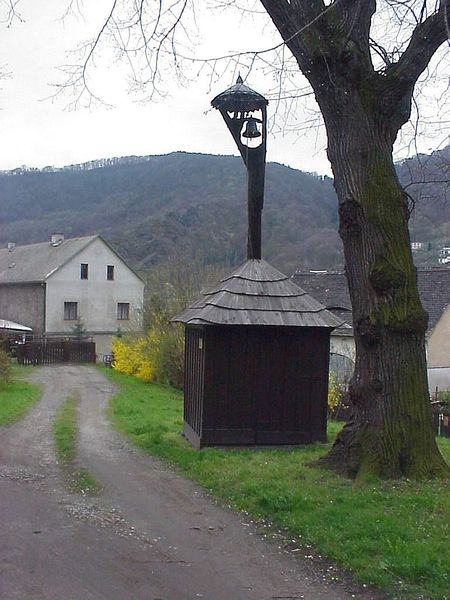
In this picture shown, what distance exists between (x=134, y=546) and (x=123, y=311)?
1872 inches

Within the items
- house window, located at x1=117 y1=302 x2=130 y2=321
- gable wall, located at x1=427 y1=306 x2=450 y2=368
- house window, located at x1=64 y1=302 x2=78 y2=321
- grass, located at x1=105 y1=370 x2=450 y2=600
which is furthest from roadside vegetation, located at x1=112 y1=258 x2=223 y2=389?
house window, located at x1=117 y1=302 x2=130 y2=321

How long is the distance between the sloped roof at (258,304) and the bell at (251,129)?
2161 mm

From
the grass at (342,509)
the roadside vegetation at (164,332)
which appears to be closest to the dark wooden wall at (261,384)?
the grass at (342,509)

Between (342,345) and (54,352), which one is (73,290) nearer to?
(54,352)

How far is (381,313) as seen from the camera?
8.93 metres

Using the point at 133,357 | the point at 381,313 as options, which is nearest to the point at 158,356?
the point at 133,357

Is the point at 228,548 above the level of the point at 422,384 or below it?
below

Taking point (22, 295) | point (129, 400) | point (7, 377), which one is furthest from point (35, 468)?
point (22, 295)

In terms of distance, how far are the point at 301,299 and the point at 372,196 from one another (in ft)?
11.5

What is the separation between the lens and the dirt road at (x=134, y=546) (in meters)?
5.51

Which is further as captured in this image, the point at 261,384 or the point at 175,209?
the point at 175,209

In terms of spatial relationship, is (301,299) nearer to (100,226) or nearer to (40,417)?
(40,417)

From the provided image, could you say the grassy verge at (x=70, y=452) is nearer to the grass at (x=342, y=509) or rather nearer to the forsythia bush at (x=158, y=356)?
the grass at (x=342, y=509)

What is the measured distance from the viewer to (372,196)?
9039 mm
